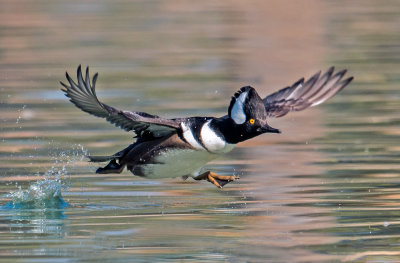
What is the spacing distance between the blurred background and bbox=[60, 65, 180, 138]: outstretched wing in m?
0.74

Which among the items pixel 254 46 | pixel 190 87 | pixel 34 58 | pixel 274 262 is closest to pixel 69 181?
pixel 274 262

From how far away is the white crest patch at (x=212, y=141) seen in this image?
398 inches

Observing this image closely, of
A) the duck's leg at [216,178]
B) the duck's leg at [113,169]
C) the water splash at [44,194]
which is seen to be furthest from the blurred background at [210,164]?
the duck's leg at [113,169]

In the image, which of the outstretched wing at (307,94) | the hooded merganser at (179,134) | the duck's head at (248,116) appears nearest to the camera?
the hooded merganser at (179,134)

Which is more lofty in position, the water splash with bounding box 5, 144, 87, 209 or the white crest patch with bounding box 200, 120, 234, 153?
the white crest patch with bounding box 200, 120, 234, 153

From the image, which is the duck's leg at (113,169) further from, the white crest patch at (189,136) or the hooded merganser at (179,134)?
the white crest patch at (189,136)

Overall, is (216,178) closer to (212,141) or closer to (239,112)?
(212,141)

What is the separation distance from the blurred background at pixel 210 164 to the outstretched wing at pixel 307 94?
794mm

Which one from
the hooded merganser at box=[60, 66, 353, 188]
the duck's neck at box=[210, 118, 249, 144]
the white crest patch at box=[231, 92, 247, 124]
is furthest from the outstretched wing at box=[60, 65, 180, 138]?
the white crest patch at box=[231, 92, 247, 124]

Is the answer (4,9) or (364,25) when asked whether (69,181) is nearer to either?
(364,25)

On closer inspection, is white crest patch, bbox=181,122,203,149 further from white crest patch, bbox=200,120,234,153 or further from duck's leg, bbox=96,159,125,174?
duck's leg, bbox=96,159,125,174

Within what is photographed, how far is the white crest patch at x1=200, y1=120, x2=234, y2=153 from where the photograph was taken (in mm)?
10117

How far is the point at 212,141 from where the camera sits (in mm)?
10117

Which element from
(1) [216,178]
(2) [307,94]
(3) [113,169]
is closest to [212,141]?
(1) [216,178]
